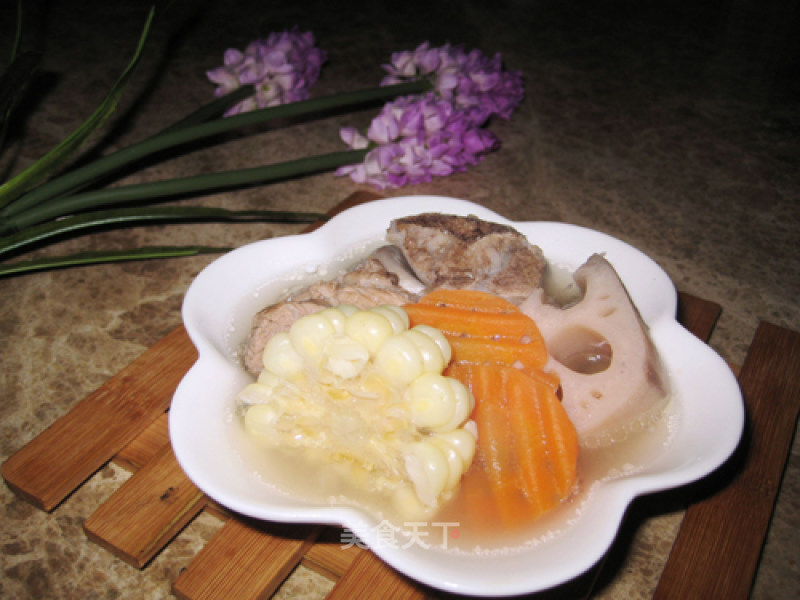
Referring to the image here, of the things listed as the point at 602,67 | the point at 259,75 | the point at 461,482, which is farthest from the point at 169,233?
the point at 602,67

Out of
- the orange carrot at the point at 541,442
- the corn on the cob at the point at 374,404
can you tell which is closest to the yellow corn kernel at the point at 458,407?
the corn on the cob at the point at 374,404

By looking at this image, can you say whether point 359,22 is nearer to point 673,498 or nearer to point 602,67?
point 602,67

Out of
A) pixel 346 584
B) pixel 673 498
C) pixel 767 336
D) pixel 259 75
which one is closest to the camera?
pixel 346 584

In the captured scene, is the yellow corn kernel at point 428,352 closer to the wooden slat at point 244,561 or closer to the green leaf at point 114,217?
the wooden slat at point 244,561

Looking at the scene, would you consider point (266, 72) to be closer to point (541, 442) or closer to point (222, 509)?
point (222, 509)

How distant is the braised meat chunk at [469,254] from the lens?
1365mm

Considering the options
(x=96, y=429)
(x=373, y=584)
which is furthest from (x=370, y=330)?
(x=96, y=429)

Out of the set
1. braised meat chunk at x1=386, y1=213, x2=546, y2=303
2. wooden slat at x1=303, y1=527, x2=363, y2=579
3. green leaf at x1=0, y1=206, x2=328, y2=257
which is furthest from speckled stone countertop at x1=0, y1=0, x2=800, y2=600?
braised meat chunk at x1=386, y1=213, x2=546, y2=303

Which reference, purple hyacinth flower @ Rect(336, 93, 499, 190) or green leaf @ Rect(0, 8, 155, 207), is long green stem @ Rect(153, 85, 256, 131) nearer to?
green leaf @ Rect(0, 8, 155, 207)

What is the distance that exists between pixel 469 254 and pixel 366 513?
0.63 metres

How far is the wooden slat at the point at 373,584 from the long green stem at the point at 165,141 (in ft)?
3.90

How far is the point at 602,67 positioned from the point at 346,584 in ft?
9.87

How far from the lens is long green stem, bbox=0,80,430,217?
175 cm

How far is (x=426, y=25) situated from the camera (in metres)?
3.62
